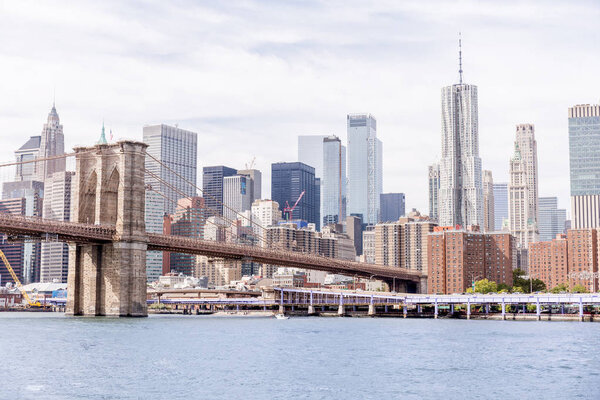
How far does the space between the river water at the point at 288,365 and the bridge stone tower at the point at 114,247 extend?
1791 cm

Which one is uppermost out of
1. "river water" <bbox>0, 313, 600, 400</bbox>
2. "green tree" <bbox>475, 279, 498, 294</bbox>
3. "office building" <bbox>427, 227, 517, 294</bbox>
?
"office building" <bbox>427, 227, 517, 294</bbox>

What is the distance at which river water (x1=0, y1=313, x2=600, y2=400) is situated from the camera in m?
42.7

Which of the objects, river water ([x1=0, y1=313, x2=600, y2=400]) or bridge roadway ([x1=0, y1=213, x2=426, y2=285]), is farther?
bridge roadway ([x1=0, y1=213, x2=426, y2=285])

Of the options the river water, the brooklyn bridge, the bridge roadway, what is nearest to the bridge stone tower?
the brooklyn bridge

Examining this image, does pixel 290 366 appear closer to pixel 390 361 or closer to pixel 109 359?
pixel 390 361

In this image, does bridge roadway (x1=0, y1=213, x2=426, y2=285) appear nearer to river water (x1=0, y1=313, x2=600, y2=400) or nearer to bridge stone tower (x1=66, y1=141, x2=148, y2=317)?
bridge stone tower (x1=66, y1=141, x2=148, y2=317)

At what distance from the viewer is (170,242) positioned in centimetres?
10650

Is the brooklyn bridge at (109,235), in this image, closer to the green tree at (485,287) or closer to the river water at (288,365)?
the river water at (288,365)

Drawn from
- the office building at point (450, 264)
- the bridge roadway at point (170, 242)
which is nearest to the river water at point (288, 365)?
the bridge roadway at point (170, 242)

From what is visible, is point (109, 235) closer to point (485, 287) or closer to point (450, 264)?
point (485, 287)

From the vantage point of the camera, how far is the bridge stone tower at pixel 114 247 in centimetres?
9906

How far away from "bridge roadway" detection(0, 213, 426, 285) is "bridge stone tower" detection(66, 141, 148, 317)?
97.3 inches

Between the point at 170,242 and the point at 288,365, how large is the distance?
5521cm

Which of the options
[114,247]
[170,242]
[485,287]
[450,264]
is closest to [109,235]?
[114,247]
